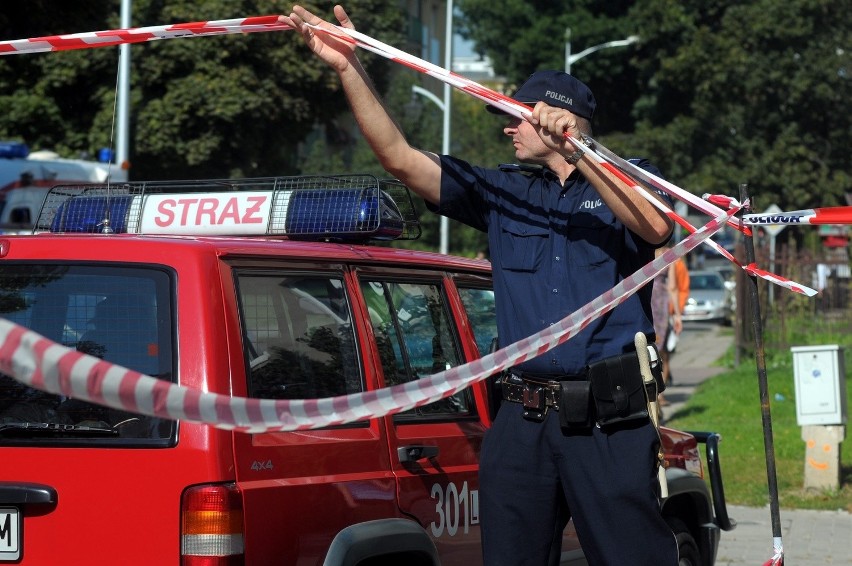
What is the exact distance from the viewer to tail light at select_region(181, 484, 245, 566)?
3262 millimetres

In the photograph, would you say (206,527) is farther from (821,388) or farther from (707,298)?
(707,298)

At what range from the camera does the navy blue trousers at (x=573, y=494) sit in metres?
3.64

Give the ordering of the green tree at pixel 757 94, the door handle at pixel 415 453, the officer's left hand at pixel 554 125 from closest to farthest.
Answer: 1. the officer's left hand at pixel 554 125
2. the door handle at pixel 415 453
3. the green tree at pixel 757 94

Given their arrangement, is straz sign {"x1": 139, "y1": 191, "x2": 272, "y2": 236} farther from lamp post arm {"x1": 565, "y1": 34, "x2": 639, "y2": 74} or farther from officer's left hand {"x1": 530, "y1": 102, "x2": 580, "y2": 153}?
lamp post arm {"x1": 565, "y1": 34, "x2": 639, "y2": 74}

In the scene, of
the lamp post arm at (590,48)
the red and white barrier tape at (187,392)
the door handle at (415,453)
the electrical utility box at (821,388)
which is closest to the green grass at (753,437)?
the electrical utility box at (821,388)

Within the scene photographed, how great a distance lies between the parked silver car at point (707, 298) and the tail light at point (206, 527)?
113 feet

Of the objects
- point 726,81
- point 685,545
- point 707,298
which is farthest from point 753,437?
point 726,81

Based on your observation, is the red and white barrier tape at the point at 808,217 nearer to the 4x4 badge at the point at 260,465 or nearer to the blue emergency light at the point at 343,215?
the blue emergency light at the point at 343,215

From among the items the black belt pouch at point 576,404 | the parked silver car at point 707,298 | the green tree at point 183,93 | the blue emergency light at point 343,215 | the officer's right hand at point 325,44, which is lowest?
the black belt pouch at point 576,404

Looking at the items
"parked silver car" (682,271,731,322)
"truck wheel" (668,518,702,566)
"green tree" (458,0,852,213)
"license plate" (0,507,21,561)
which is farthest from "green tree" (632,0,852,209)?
"license plate" (0,507,21,561)

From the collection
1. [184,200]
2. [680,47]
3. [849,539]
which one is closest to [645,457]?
[184,200]

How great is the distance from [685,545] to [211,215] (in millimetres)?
2284

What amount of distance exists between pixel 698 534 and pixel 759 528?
333 centimetres

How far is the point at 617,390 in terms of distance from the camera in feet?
12.0
